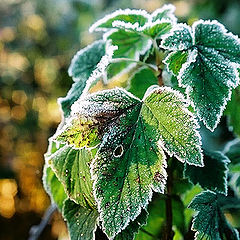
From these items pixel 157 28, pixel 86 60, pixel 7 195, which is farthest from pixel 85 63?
pixel 7 195

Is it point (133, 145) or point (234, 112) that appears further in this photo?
point (234, 112)

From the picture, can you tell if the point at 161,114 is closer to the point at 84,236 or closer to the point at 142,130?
the point at 142,130

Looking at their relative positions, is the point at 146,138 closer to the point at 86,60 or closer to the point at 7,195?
the point at 86,60

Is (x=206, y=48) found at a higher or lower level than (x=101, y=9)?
higher

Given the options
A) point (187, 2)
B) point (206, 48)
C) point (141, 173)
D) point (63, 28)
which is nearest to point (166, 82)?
point (206, 48)

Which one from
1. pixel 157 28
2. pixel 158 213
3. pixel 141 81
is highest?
pixel 157 28

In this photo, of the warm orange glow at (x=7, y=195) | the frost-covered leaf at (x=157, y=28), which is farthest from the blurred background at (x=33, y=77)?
the frost-covered leaf at (x=157, y=28)

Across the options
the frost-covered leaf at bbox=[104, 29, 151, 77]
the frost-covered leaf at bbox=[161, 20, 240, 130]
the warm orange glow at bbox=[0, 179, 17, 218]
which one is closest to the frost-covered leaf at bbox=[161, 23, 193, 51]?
the frost-covered leaf at bbox=[161, 20, 240, 130]

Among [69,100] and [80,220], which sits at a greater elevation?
[69,100]
